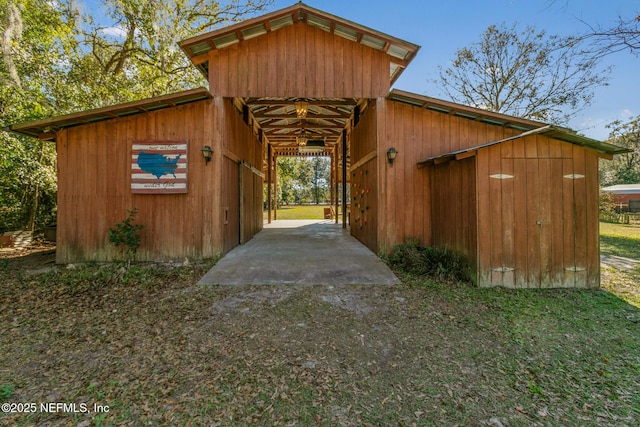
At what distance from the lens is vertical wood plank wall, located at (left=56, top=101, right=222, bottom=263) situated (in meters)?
5.86

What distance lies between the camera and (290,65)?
6.00 metres

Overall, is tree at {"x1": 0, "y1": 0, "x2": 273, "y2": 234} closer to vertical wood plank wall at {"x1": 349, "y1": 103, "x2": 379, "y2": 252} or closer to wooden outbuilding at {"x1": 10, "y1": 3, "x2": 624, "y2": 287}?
wooden outbuilding at {"x1": 10, "y1": 3, "x2": 624, "y2": 287}

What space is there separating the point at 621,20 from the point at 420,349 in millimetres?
5100

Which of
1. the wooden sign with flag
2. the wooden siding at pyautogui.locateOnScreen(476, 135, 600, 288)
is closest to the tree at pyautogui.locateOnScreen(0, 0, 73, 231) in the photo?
the wooden sign with flag

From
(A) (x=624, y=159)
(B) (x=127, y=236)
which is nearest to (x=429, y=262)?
(B) (x=127, y=236)

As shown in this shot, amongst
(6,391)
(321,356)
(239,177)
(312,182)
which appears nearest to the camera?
(6,391)

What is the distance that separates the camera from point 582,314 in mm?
3582

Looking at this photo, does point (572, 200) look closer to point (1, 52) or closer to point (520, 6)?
point (520, 6)

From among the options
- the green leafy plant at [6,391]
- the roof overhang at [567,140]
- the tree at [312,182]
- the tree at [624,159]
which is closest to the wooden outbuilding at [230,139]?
the roof overhang at [567,140]

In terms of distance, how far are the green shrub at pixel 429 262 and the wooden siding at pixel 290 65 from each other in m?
3.51

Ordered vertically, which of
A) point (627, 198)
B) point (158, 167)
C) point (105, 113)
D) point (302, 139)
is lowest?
point (158, 167)

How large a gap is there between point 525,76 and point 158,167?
48.0 ft

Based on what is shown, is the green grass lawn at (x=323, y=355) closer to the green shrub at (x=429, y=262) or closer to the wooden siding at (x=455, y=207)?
the green shrub at (x=429, y=262)

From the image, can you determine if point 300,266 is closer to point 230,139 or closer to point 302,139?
point 230,139
